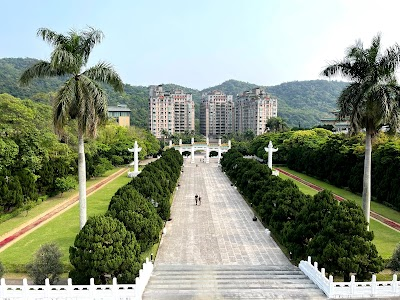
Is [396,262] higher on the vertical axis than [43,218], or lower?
higher

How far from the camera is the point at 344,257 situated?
41.7 feet

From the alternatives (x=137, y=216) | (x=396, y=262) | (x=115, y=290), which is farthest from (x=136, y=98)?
(x=115, y=290)

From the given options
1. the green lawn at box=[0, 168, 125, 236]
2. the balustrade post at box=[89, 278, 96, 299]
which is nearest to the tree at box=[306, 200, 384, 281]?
the balustrade post at box=[89, 278, 96, 299]

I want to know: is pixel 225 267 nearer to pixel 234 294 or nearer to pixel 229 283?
pixel 229 283

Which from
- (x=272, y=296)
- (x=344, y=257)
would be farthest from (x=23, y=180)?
(x=344, y=257)

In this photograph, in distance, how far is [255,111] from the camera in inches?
4377

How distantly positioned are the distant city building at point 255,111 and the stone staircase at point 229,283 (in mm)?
96791

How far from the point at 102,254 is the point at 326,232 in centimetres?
807

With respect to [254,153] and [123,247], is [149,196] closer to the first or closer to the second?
[123,247]

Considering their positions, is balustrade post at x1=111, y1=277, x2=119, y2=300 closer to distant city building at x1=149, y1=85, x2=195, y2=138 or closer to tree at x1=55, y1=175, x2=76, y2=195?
tree at x1=55, y1=175, x2=76, y2=195

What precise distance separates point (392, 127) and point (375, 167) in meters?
17.6

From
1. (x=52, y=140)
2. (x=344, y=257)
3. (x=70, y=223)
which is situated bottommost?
(x=70, y=223)

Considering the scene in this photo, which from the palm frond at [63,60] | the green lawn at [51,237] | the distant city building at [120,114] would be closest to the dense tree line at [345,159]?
the palm frond at [63,60]

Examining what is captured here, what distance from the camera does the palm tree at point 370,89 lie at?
48.9ft
